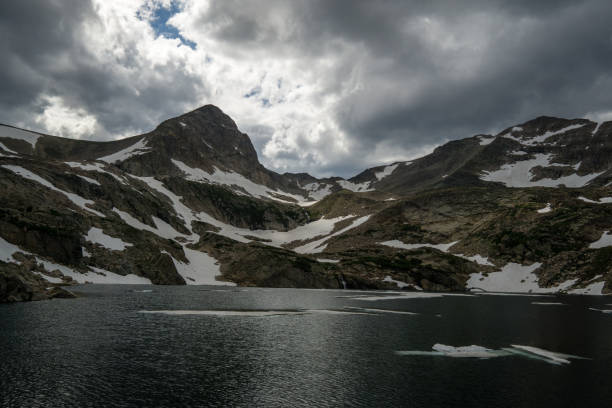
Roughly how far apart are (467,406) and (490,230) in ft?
Result: 579

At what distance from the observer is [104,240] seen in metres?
133

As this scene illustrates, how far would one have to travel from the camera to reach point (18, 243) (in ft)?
330

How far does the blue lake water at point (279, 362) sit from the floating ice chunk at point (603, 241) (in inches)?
4182

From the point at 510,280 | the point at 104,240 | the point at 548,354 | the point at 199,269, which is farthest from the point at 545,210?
the point at 104,240

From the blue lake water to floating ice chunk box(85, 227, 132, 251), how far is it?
78.6m

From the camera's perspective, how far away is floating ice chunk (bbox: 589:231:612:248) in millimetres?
139650

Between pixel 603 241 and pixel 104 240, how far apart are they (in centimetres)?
17427

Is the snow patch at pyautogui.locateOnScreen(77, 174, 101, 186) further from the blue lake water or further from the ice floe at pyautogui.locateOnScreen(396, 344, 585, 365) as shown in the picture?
the ice floe at pyautogui.locateOnScreen(396, 344, 585, 365)

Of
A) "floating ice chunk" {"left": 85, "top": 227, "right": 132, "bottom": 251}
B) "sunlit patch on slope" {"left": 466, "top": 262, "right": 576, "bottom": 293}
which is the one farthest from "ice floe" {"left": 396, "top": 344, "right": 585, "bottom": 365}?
"floating ice chunk" {"left": 85, "top": 227, "right": 132, "bottom": 251}

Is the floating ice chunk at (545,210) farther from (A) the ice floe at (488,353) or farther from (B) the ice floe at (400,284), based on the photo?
(A) the ice floe at (488,353)

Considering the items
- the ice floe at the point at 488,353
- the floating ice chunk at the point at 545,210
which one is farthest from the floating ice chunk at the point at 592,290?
the ice floe at the point at 488,353

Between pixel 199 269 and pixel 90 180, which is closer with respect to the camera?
pixel 199 269

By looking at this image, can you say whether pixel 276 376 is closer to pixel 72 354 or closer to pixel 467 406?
pixel 467 406

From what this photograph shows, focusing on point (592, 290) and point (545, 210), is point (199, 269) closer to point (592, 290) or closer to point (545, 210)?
point (592, 290)
